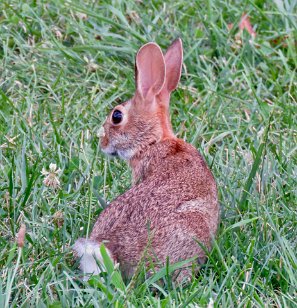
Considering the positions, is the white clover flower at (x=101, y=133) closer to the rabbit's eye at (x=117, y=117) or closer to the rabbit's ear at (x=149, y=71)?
the rabbit's eye at (x=117, y=117)

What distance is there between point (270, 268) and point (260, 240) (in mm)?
260

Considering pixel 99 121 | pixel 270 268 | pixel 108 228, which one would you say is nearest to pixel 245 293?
pixel 270 268

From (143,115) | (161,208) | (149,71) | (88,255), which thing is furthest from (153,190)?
(149,71)

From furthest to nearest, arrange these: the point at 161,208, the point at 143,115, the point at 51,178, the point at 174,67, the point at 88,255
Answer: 1. the point at 174,67
2. the point at 143,115
3. the point at 51,178
4. the point at 161,208
5. the point at 88,255

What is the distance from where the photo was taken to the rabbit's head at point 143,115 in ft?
18.3

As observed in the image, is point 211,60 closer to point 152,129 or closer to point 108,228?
point 152,129

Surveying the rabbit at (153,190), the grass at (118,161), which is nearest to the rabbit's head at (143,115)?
the rabbit at (153,190)

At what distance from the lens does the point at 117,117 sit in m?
5.70

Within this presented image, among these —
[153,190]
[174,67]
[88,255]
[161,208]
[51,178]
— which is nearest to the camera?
[88,255]

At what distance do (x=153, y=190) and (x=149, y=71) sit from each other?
101 centimetres

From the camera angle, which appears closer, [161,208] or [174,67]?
[161,208]

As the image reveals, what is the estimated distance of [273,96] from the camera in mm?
6742

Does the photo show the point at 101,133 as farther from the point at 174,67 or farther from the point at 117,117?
the point at 174,67

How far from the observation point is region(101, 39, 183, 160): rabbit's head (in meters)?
5.57
